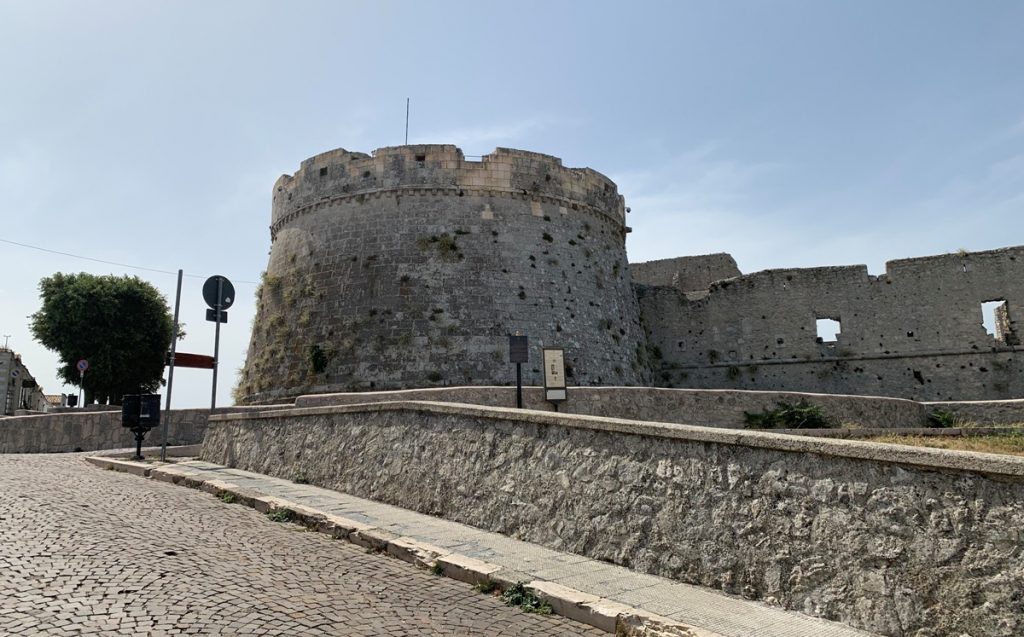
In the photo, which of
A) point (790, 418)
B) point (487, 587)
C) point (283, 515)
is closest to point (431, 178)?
point (790, 418)

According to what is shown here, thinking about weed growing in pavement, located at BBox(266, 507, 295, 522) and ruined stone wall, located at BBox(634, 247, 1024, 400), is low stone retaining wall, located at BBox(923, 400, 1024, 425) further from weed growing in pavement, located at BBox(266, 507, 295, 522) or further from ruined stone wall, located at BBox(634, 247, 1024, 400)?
weed growing in pavement, located at BBox(266, 507, 295, 522)

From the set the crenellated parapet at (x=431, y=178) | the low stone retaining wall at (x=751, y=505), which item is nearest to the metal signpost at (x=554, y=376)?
the low stone retaining wall at (x=751, y=505)

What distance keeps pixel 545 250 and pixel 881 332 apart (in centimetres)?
1202

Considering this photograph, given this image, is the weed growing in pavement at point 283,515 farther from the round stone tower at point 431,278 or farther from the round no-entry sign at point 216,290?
the round stone tower at point 431,278

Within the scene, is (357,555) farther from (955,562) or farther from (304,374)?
(304,374)

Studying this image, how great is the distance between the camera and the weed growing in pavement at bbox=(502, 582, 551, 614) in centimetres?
502

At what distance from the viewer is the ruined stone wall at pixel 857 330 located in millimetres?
22156

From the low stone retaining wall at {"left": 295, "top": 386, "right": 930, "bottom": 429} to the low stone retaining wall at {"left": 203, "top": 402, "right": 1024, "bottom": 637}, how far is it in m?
4.61

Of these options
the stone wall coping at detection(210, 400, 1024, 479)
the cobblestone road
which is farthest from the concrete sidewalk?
the stone wall coping at detection(210, 400, 1024, 479)

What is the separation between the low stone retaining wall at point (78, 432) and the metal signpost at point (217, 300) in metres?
3.36

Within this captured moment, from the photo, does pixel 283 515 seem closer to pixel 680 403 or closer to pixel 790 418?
pixel 680 403

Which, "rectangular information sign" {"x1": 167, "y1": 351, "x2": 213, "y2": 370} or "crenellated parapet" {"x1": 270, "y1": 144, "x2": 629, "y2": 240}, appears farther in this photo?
"crenellated parapet" {"x1": 270, "y1": 144, "x2": 629, "y2": 240}

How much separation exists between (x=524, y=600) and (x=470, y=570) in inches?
27.3

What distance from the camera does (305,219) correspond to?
21812 millimetres
